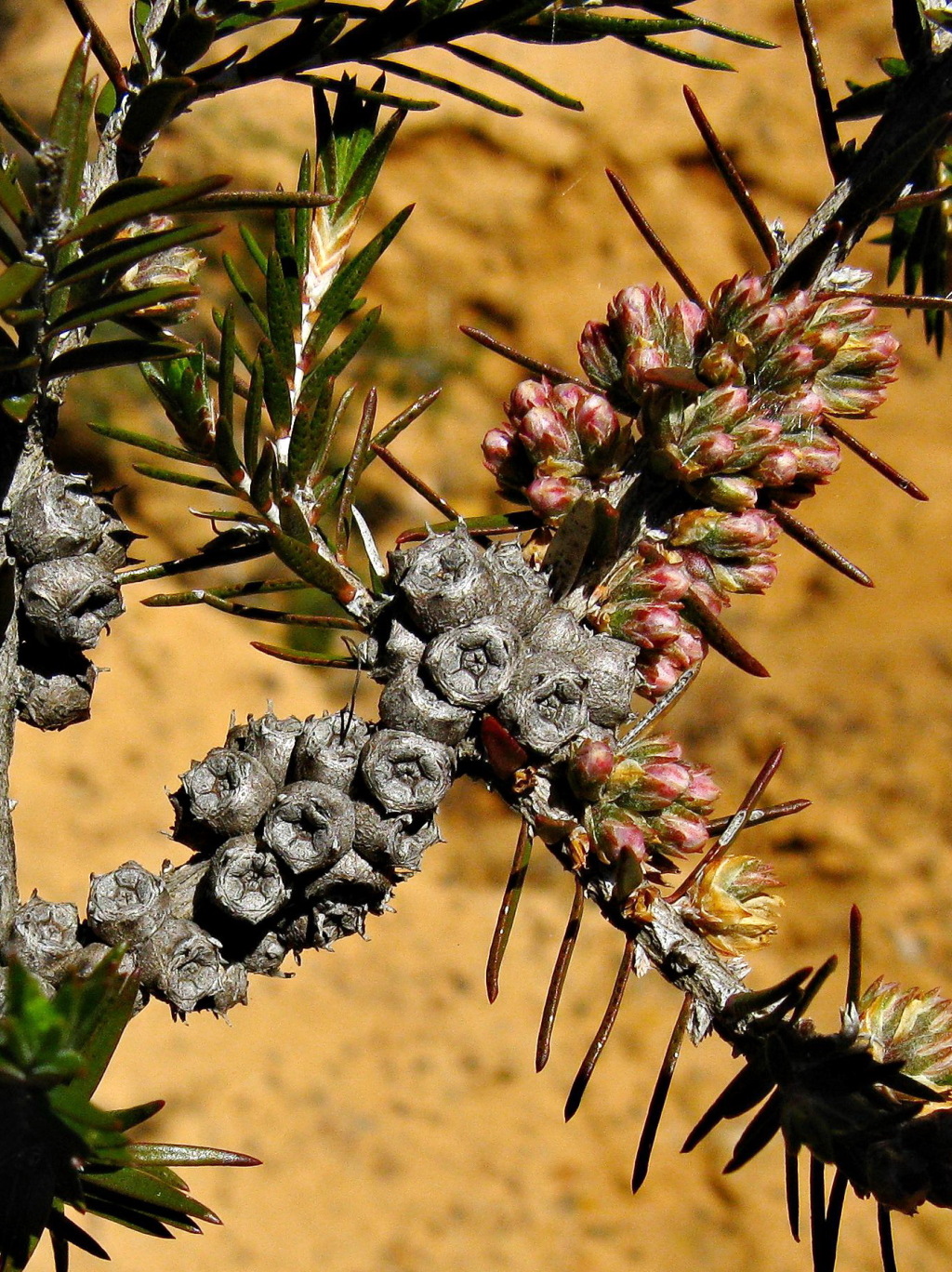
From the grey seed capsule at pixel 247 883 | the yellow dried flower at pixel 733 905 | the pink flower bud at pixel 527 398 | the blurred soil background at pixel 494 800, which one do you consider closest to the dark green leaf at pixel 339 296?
the pink flower bud at pixel 527 398

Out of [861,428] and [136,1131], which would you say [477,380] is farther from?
[136,1131]

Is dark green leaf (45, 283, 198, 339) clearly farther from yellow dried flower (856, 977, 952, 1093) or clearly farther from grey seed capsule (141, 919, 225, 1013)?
yellow dried flower (856, 977, 952, 1093)

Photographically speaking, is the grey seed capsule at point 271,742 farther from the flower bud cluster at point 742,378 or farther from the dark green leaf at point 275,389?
the flower bud cluster at point 742,378

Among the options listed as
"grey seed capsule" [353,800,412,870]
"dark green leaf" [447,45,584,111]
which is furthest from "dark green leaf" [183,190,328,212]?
"grey seed capsule" [353,800,412,870]

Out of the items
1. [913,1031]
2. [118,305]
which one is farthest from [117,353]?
[913,1031]

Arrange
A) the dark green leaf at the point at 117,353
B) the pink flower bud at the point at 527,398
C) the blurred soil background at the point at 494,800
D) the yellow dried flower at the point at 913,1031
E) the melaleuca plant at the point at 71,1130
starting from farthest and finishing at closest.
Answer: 1. the blurred soil background at the point at 494,800
2. the pink flower bud at the point at 527,398
3. the yellow dried flower at the point at 913,1031
4. the dark green leaf at the point at 117,353
5. the melaleuca plant at the point at 71,1130

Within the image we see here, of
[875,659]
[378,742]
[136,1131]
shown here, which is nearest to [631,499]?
[378,742]
